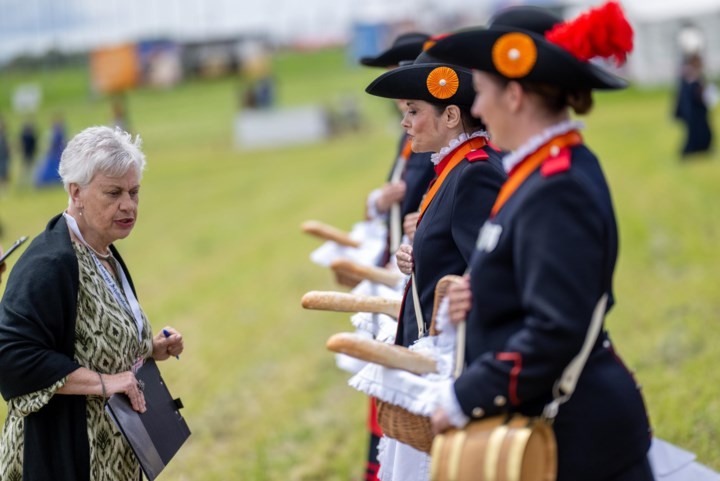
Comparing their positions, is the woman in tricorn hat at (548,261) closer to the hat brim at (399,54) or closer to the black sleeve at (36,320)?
the black sleeve at (36,320)

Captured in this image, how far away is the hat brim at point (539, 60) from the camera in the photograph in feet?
7.94

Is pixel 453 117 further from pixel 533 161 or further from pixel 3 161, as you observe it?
pixel 3 161

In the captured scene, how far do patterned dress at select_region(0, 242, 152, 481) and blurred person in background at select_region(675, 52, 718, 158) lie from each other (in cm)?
1604

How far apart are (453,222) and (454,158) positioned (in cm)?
31

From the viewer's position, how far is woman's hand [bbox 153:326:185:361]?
3525mm

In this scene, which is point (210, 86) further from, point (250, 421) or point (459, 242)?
point (459, 242)

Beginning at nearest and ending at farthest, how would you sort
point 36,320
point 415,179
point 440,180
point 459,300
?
point 459,300, point 36,320, point 440,180, point 415,179

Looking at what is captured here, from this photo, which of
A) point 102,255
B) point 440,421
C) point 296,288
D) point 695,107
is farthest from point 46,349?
point 695,107

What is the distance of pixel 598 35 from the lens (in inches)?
98.0

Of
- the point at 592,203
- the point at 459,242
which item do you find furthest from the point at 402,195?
the point at 592,203

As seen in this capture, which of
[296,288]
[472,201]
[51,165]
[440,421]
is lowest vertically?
[296,288]

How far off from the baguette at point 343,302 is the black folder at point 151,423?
0.63 meters

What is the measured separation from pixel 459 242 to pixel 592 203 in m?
0.75

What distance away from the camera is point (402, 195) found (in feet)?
Answer: 15.9
